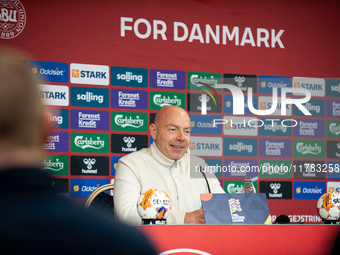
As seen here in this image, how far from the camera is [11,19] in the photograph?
335cm

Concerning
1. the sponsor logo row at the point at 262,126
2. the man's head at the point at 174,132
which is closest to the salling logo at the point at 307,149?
the sponsor logo row at the point at 262,126

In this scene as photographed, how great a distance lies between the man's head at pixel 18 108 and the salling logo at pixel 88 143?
10.3 feet

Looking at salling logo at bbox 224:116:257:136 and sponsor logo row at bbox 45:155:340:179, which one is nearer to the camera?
sponsor logo row at bbox 45:155:340:179

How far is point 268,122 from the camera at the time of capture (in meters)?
3.96

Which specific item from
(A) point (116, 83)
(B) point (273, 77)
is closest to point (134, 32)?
(A) point (116, 83)

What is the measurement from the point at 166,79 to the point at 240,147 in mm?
968

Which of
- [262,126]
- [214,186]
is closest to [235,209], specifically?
[214,186]

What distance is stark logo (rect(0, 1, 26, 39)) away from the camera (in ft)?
11.0

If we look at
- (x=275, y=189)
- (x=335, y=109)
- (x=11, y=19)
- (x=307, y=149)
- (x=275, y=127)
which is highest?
(x=11, y=19)

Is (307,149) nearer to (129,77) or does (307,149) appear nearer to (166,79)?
(166,79)

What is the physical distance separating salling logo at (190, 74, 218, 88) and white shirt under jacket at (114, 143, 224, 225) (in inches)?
45.8

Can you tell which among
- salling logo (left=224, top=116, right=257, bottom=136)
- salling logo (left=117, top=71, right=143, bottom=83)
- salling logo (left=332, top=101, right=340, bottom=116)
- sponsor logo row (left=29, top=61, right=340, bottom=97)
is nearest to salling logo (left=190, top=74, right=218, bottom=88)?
sponsor logo row (left=29, top=61, right=340, bottom=97)

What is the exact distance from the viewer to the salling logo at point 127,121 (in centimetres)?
354

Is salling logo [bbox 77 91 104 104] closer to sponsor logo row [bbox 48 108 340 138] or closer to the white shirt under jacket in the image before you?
sponsor logo row [bbox 48 108 340 138]
